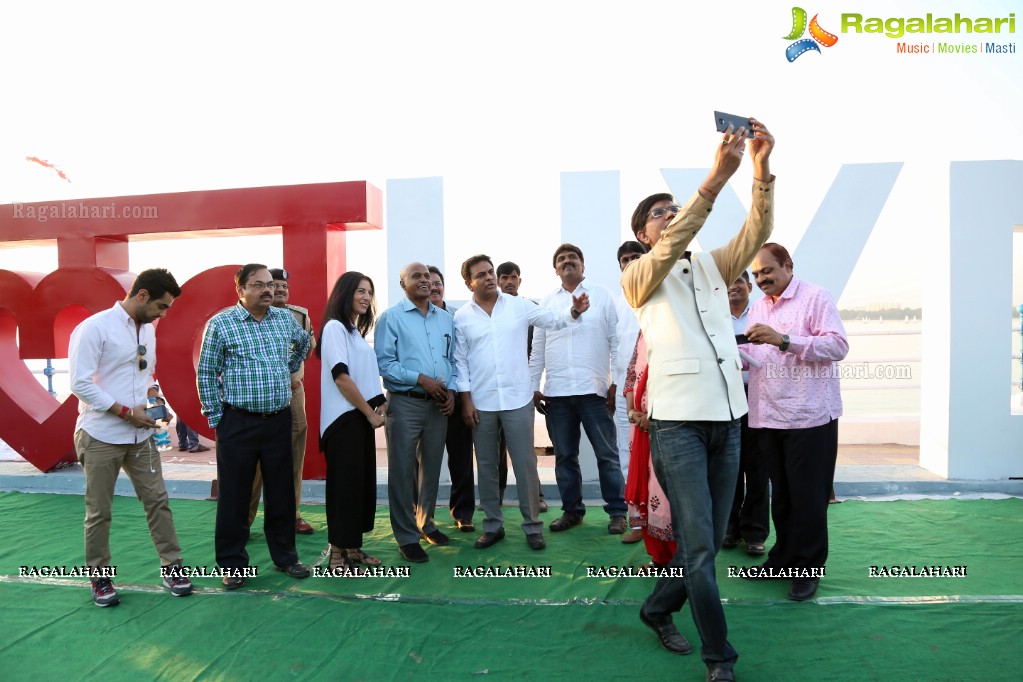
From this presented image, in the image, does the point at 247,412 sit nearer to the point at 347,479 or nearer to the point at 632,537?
the point at 347,479

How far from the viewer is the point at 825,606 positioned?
326 centimetres

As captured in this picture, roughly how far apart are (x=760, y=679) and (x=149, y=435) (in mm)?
3181

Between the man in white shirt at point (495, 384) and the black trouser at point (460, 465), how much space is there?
0.84 ft

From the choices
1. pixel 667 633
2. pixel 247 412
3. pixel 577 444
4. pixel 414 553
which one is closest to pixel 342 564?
pixel 414 553

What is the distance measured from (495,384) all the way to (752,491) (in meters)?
1.67

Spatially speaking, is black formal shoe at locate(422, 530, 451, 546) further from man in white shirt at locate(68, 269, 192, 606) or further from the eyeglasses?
the eyeglasses

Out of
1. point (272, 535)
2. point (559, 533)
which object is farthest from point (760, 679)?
point (272, 535)

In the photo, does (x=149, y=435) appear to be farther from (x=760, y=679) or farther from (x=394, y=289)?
(x=760, y=679)

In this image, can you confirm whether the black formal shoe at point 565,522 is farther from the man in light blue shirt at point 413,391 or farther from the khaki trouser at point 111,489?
the khaki trouser at point 111,489

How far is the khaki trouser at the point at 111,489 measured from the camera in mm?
3488

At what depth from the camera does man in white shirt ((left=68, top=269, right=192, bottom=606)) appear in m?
3.45

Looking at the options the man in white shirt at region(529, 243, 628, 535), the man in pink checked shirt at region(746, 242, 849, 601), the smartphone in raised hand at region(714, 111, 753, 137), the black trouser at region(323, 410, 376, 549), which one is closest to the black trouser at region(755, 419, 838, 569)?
the man in pink checked shirt at region(746, 242, 849, 601)

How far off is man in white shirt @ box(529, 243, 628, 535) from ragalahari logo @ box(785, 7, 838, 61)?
3262mm

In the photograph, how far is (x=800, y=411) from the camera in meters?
3.38
